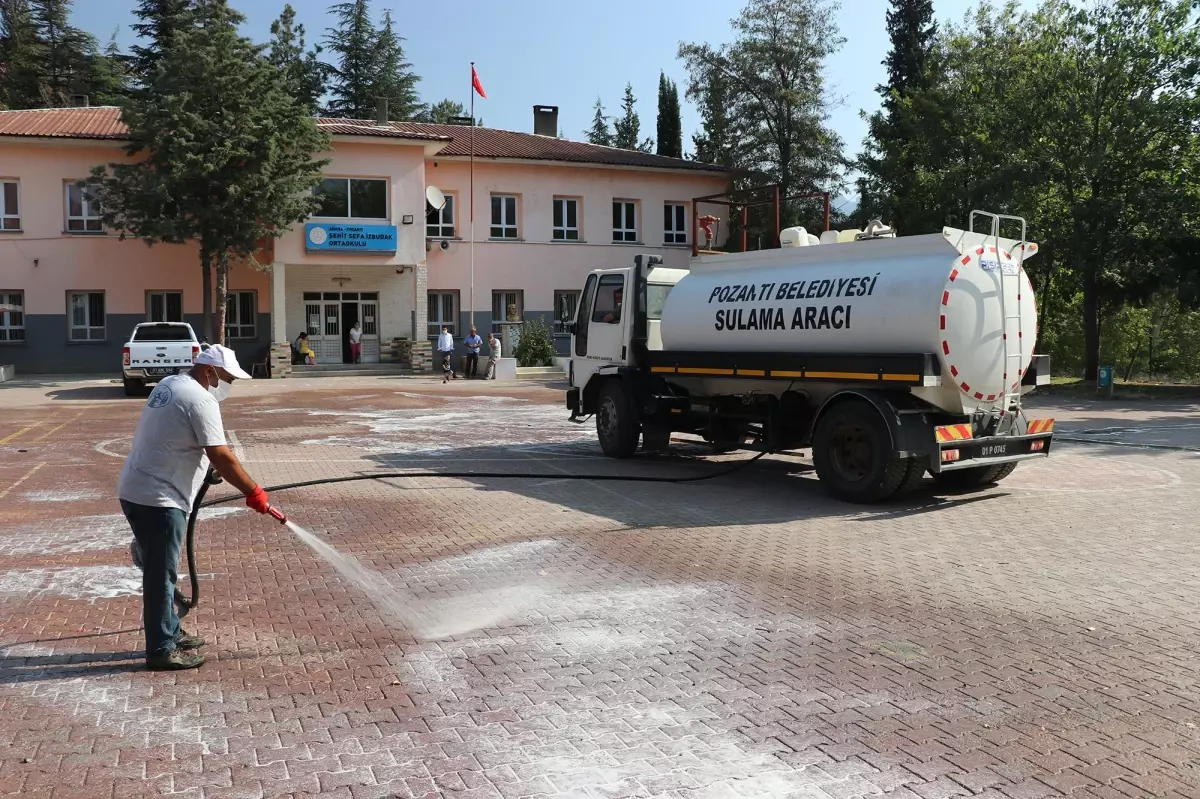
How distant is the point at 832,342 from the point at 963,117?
2817 centimetres

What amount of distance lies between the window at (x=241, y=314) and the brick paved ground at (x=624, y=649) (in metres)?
27.2

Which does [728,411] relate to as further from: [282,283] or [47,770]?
[282,283]

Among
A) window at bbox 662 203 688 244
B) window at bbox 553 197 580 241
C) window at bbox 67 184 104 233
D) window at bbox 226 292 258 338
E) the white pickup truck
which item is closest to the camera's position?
the white pickup truck

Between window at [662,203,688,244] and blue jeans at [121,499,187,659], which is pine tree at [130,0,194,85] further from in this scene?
blue jeans at [121,499,187,659]

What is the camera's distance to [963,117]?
36.1 metres

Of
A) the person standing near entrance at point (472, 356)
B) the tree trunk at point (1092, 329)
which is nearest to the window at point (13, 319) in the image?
the person standing near entrance at point (472, 356)

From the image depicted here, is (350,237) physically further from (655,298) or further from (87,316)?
(655,298)

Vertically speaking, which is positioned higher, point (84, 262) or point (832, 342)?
point (84, 262)

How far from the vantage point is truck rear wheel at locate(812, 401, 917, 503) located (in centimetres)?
1055

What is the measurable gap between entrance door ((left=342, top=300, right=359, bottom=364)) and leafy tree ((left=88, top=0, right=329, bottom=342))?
5.18 m

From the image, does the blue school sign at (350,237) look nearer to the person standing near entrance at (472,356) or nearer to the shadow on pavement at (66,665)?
the person standing near entrance at (472,356)

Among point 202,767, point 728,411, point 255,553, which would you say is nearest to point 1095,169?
point 728,411

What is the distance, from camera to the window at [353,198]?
36000 mm

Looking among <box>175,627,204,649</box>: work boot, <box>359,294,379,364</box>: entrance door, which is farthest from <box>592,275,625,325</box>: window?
<box>359,294,379,364</box>: entrance door
